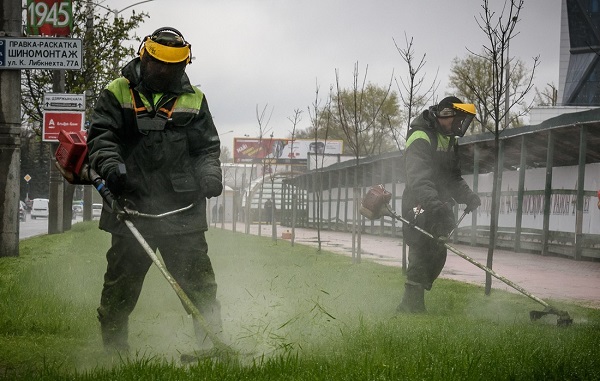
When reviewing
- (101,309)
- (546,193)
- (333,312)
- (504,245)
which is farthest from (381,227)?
(101,309)

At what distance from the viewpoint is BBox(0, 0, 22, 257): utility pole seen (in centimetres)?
1405

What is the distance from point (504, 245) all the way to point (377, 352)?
17192 mm

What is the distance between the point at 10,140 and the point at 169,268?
934 centimetres

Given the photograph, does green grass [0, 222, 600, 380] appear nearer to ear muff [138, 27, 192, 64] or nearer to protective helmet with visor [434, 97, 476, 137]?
protective helmet with visor [434, 97, 476, 137]

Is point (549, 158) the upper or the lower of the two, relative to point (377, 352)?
upper

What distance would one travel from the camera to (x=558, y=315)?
736 centimetres

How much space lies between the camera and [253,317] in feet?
23.0

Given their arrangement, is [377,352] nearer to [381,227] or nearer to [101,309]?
[101,309]

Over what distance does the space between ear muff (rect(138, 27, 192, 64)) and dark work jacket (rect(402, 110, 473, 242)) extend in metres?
2.72

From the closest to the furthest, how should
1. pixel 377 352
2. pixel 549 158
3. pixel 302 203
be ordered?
pixel 377 352 → pixel 549 158 → pixel 302 203

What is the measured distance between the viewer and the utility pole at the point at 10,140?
14.1 meters

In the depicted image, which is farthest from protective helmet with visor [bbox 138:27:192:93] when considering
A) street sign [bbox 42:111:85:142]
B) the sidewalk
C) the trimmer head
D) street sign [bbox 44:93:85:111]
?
street sign [bbox 42:111:85:142]

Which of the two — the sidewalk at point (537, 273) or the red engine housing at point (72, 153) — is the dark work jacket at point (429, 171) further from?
the red engine housing at point (72, 153)

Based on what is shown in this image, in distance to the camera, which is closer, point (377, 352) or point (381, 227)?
point (377, 352)
